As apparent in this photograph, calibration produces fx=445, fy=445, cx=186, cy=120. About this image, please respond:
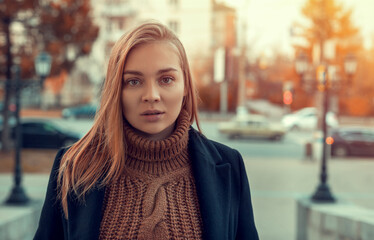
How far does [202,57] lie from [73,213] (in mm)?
26301

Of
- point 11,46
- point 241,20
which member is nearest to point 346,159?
point 241,20

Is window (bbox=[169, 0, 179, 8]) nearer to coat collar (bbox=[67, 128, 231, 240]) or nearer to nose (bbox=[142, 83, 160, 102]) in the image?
coat collar (bbox=[67, 128, 231, 240])

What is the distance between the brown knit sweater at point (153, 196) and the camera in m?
1.33

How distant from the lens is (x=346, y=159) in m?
15.9

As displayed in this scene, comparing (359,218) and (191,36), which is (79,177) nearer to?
(359,218)

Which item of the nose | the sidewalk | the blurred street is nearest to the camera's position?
the nose

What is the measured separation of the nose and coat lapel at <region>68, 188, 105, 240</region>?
12.6 inches

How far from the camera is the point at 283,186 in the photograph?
1102 cm

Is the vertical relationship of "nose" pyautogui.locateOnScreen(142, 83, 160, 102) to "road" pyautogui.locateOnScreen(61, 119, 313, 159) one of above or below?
above

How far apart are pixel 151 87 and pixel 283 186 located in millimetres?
10173

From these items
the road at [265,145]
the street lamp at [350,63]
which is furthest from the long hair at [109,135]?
the road at [265,145]

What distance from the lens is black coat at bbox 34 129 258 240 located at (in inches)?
53.1

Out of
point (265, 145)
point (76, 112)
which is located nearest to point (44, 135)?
point (76, 112)

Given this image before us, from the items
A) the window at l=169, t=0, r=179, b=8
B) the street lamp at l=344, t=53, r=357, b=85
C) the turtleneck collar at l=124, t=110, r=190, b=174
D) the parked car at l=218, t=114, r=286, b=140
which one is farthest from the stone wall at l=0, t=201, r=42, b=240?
the window at l=169, t=0, r=179, b=8
